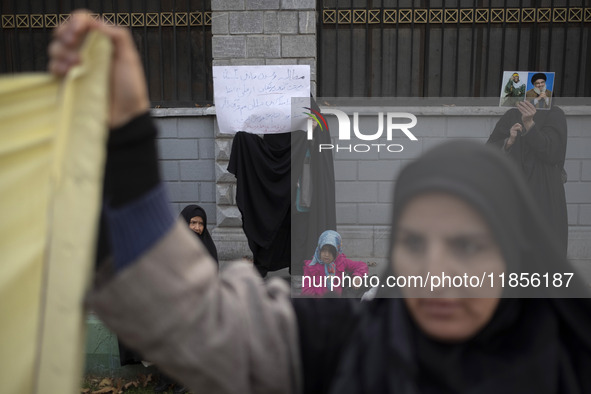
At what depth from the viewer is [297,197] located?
5445mm

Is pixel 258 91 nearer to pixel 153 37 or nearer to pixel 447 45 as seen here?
pixel 153 37

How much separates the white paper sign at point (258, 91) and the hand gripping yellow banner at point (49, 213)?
4.42m

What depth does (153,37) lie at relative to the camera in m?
7.35

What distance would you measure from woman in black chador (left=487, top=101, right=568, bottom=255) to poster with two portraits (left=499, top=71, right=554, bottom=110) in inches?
3.3

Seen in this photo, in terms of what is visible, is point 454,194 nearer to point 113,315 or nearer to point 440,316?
point 440,316

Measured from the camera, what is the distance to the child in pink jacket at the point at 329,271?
13.1ft

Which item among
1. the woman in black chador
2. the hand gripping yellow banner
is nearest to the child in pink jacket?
the woman in black chador

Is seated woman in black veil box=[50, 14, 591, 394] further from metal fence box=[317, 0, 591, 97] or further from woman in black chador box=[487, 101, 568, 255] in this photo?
metal fence box=[317, 0, 591, 97]

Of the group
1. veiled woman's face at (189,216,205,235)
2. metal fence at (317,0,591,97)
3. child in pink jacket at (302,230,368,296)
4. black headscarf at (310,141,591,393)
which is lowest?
child in pink jacket at (302,230,368,296)

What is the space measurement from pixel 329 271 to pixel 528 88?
81.3 inches

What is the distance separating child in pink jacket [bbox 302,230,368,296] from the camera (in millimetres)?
3979

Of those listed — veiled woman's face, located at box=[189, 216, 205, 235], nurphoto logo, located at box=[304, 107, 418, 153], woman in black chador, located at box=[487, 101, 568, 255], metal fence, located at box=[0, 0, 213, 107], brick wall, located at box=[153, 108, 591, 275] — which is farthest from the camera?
metal fence, located at box=[0, 0, 213, 107]

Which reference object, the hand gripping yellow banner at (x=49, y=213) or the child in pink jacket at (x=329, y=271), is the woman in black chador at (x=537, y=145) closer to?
the child in pink jacket at (x=329, y=271)

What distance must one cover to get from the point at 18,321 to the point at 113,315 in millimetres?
146
